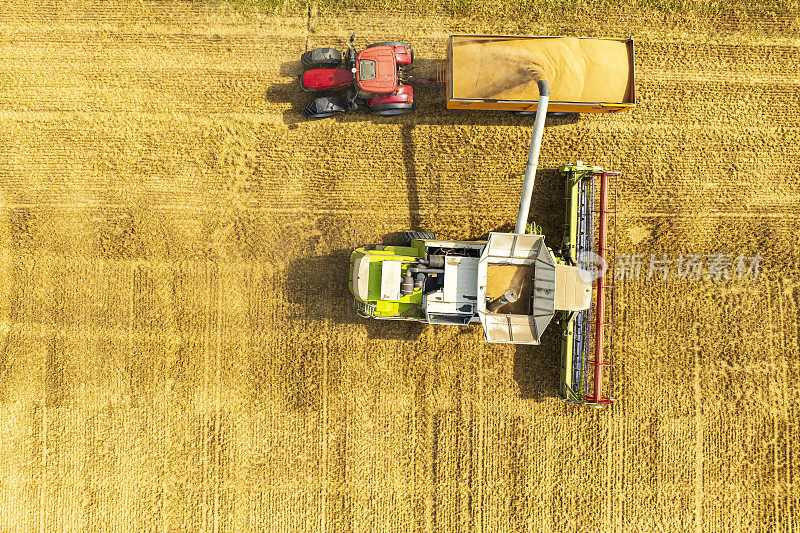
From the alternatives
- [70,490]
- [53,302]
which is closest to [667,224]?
[53,302]

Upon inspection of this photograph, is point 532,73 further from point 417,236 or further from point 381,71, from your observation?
point 417,236

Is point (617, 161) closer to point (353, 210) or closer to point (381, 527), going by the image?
point (353, 210)

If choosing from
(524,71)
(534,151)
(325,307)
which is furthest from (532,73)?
(325,307)

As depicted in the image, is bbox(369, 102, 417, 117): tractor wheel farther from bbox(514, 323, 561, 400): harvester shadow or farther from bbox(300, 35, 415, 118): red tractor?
bbox(514, 323, 561, 400): harvester shadow

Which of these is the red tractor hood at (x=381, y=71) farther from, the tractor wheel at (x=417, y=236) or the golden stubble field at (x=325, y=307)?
the tractor wheel at (x=417, y=236)

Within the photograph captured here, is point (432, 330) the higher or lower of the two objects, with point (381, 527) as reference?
higher

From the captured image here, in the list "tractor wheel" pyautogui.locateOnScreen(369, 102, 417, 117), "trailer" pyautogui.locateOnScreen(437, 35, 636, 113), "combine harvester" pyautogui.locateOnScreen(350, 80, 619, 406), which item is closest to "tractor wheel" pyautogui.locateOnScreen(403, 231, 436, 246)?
"combine harvester" pyautogui.locateOnScreen(350, 80, 619, 406)
